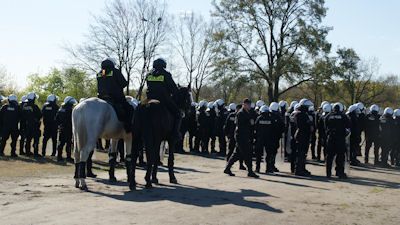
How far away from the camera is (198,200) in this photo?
1009cm

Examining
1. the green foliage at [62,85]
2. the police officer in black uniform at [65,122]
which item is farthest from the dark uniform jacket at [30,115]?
the green foliage at [62,85]

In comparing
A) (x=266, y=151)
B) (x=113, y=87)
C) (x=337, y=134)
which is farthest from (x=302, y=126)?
(x=113, y=87)

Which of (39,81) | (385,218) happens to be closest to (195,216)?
(385,218)

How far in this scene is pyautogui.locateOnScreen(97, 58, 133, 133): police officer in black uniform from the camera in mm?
12227

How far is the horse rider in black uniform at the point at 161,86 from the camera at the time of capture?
11883mm

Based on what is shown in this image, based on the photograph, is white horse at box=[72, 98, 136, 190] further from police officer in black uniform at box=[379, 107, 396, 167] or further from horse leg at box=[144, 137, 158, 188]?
police officer in black uniform at box=[379, 107, 396, 167]

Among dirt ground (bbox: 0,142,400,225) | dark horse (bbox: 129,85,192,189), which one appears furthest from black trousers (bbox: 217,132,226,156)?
dark horse (bbox: 129,85,192,189)

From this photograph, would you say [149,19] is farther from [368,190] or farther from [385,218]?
[385,218]

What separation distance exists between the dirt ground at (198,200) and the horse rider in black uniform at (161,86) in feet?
6.55

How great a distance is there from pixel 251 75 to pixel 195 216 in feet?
125

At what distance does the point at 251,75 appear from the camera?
46.0 meters

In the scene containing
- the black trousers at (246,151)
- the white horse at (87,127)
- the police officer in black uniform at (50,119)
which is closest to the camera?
the white horse at (87,127)

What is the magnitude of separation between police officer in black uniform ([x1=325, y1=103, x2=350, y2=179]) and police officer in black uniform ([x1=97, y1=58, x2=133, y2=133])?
6522 millimetres

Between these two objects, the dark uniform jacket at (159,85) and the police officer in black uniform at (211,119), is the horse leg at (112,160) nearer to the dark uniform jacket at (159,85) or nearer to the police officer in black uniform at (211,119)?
the dark uniform jacket at (159,85)
